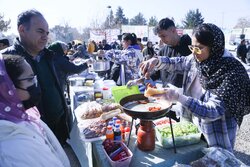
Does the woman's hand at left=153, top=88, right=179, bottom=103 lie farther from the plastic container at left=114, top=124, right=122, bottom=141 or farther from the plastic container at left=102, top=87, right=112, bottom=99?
the plastic container at left=102, top=87, right=112, bottom=99

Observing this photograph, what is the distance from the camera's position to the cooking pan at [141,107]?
4.80 ft

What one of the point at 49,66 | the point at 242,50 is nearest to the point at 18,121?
the point at 49,66

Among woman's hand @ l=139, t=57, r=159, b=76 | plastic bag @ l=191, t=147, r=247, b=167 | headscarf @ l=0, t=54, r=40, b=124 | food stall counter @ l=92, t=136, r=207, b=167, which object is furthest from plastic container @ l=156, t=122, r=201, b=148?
headscarf @ l=0, t=54, r=40, b=124

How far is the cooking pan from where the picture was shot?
1.46 m

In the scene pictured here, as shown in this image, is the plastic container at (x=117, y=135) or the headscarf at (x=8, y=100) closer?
the headscarf at (x=8, y=100)

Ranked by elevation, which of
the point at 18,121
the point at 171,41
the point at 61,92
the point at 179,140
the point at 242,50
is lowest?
the point at 242,50

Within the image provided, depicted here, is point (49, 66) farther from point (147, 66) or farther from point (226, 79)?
point (226, 79)

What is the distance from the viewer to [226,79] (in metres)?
1.54

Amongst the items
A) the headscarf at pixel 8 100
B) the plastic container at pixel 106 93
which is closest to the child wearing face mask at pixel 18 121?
the headscarf at pixel 8 100

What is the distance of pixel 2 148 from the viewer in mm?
886

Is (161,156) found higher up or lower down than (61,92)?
lower down

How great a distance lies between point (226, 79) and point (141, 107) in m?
0.67

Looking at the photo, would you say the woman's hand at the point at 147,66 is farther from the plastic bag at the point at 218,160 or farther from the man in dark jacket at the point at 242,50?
the man in dark jacket at the point at 242,50

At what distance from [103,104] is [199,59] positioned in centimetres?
143
